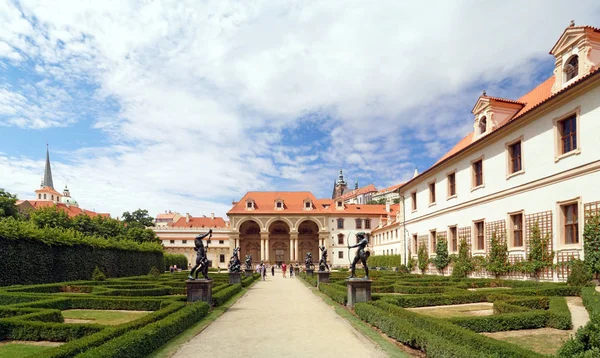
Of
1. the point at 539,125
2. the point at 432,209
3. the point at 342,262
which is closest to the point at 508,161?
the point at 539,125

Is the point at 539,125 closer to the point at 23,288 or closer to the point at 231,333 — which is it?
the point at 231,333

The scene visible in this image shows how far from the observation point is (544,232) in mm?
16391

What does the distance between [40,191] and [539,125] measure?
121m

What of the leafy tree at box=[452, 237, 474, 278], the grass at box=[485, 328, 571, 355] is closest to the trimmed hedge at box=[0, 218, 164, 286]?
the grass at box=[485, 328, 571, 355]

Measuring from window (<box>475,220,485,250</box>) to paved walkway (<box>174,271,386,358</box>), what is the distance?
12.5m

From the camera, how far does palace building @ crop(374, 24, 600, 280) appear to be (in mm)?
14406

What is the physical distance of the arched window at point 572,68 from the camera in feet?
53.5

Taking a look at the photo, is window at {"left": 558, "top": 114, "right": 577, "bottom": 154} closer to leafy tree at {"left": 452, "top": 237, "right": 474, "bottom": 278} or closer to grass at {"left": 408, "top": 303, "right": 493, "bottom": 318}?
grass at {"left": 408, "top": 303, "right": 493, "bottom": 318}

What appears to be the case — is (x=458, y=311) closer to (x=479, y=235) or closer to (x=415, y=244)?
(x=479, y=235)

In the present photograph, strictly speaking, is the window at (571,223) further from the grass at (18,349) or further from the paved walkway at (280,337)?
the grass at (18,349)

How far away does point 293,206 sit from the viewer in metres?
67.6

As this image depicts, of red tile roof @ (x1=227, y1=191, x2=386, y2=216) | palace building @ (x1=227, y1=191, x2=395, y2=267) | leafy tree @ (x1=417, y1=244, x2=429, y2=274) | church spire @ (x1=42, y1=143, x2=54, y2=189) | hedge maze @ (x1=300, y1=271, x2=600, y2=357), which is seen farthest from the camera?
church spire @ (x1=42, y1=143, x2=54, y2=189)

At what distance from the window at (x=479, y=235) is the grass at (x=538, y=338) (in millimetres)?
14083

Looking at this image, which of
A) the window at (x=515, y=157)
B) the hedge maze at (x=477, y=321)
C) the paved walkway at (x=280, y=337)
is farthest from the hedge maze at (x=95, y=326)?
the window at (x=515, y=157)
